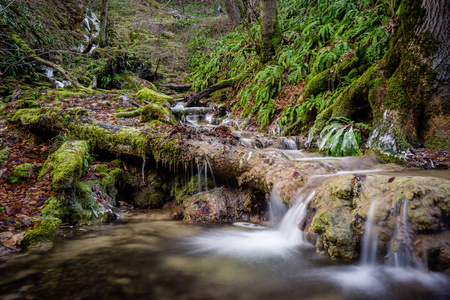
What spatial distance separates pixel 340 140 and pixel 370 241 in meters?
2.85

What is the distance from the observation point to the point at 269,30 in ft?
30.8

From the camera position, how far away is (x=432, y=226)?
187 centimetres

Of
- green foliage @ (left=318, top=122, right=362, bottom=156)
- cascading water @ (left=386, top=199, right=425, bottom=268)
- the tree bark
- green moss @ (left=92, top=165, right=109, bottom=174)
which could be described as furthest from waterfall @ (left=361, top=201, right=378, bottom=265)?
the tree bark

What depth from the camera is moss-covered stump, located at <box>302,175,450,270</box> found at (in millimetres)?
1898

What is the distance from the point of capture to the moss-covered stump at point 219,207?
13.7 feet

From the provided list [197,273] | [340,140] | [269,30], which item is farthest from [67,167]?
[269,30]

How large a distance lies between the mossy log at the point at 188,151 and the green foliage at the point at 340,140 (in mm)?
1087

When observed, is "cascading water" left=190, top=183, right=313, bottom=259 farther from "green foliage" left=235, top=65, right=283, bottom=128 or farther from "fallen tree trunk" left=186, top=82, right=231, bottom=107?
"fallen tree trunk" left=186, top=82, right=231, bottom=107

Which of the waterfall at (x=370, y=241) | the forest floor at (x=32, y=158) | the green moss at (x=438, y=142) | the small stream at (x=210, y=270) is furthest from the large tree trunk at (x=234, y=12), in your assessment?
the waterfall at (x=370, y=241)

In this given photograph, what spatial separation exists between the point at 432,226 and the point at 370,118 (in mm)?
A: 3641

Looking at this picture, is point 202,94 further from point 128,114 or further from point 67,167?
point 67,167

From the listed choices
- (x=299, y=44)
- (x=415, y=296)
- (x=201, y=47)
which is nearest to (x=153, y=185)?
(x=415, y=296)

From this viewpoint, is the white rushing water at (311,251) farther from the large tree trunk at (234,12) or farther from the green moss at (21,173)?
the large tree trunk at (234,12)

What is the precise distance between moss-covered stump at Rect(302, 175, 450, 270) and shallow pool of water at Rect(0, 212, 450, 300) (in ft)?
0.67
